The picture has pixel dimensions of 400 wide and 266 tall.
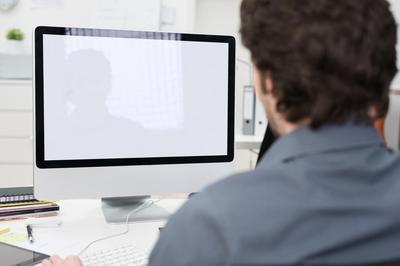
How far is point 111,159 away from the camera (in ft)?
4.41

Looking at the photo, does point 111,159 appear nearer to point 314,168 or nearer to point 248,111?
point 314,168

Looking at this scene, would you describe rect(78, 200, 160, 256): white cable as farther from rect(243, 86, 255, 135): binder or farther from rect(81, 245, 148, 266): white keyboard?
rect(243, 86, 255, 135): binder

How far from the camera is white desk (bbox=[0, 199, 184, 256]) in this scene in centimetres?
117

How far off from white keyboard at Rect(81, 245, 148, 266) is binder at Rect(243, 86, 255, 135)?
1724 mm

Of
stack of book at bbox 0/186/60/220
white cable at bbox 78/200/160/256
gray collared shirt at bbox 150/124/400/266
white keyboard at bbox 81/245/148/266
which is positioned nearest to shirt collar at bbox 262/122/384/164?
gray collared shirt at bbox 150/124/400/266

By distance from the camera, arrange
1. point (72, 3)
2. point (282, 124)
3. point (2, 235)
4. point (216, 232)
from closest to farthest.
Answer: point (216, 232), point (282, 124), point (2, 235), point (72, 3)

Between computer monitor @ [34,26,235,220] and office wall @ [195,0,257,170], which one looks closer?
computer monitor @ [34,26,235,220]

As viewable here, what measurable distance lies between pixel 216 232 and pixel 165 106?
901 mm

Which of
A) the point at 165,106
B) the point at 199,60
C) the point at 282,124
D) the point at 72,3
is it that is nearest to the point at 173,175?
the point at 165,106

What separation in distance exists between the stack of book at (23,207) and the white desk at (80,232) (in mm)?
33

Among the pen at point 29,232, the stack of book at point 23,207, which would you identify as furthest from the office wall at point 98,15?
the pen at point 29,232

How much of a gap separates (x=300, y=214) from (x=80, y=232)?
88 cm

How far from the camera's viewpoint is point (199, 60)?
1.42 metres

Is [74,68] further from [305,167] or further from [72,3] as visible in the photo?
[72,3]
